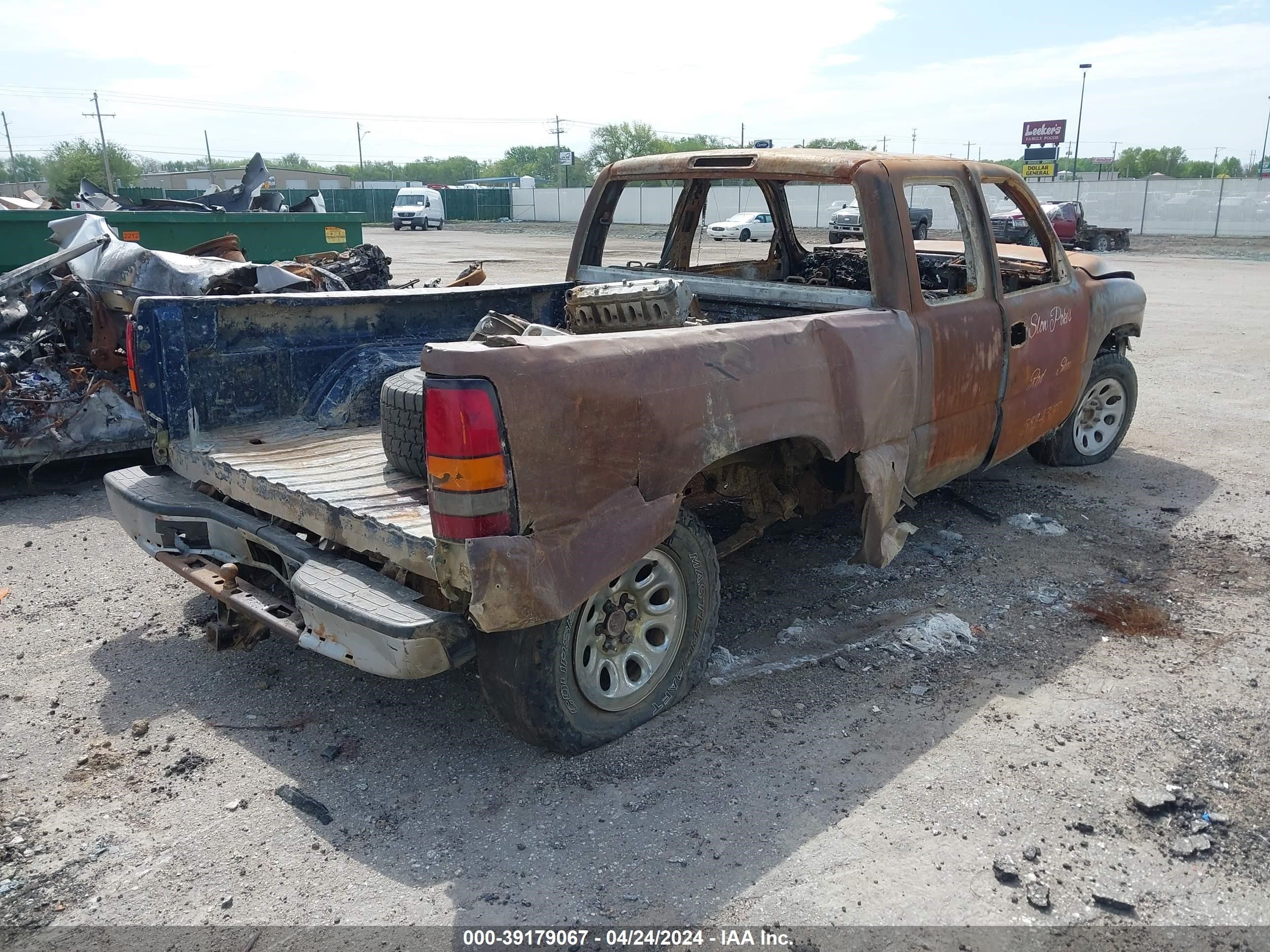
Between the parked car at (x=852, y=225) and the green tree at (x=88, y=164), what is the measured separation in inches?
1470

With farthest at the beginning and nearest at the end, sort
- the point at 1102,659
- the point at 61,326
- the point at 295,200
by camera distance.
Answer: the point at 295,200 → the point at 61,326 → the point at 1102,659

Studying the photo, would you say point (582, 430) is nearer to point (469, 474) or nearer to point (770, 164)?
point (469, 474)

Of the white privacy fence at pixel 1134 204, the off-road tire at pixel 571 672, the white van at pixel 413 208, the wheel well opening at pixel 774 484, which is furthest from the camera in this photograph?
the white van at pixel 413 208

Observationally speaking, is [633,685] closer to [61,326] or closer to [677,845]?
[677,845]

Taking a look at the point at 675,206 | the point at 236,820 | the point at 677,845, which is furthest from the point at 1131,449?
the point at 236,820

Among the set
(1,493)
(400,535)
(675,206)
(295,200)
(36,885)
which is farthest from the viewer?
(295,200)

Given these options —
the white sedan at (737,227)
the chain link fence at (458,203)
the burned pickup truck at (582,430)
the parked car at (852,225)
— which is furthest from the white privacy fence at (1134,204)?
the burned pickup truck at (582,430)

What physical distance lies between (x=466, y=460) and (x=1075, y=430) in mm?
4963

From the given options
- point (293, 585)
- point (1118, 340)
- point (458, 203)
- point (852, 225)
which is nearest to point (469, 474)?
point (293, 585)

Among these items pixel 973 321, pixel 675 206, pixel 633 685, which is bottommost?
pixel 633 685

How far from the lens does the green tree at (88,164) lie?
169ft

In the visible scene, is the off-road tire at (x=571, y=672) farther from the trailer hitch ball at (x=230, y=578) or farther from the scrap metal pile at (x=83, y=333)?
the scrap metal pile at (x=83, y=333)

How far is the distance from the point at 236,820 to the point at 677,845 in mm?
1328

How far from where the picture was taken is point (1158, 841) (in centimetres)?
275
